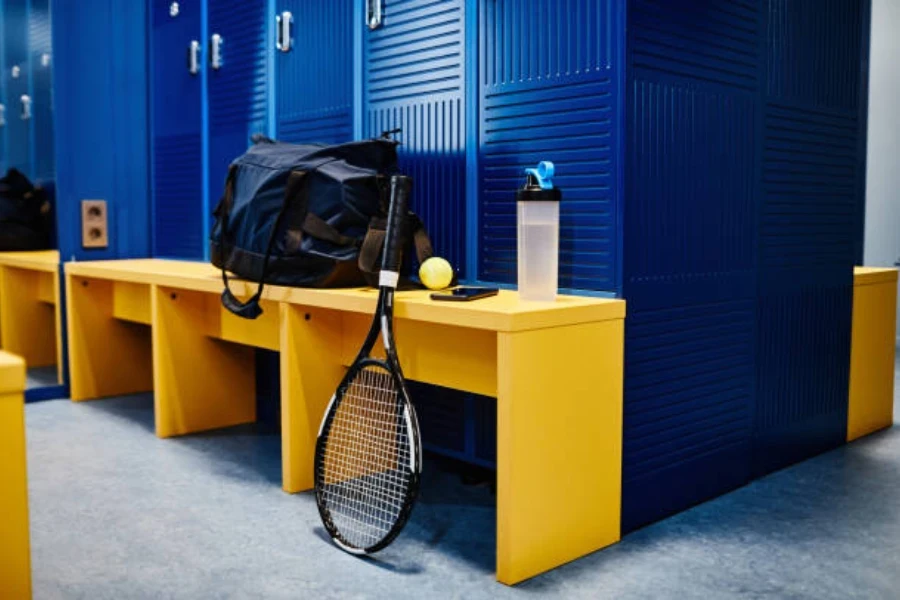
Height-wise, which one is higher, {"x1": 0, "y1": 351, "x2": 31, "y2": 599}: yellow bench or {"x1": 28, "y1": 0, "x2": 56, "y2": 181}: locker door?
{"x1": 28, "y1": 0, "x2": 56, "y2": 181}: locker door

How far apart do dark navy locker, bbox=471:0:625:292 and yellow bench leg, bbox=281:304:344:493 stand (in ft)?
1.71

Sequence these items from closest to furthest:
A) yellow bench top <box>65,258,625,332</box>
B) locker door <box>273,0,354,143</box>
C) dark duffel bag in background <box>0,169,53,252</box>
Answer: yellow bench top <box>65,258,625,332</box>, locker door <box>273,0,354,143</box>, dark duffel bag in background <box>0,169,53,252</box>

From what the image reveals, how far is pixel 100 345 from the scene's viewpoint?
3.89m

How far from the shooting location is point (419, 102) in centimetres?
268

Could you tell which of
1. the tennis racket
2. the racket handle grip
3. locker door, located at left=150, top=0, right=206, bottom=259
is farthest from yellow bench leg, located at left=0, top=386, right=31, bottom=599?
locker door, located at left=150, top=0, right=206, bottom=259

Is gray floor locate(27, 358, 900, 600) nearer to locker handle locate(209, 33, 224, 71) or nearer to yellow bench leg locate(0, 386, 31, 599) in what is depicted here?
yellow bench leg locate(0, 386, 31, 599)

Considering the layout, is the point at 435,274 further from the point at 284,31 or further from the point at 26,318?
the point at 26,318

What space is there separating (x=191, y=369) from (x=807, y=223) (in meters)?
2.23

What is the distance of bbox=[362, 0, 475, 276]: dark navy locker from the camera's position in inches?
100

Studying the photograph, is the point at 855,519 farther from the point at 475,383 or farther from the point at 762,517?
the point at 475,383

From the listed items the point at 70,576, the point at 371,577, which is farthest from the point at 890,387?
the point at 70,576

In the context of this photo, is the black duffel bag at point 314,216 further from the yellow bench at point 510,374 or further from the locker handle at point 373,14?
the locker handle at point 373,14

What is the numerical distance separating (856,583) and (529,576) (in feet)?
2.38

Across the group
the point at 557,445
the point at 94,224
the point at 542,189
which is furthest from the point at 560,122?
the point at 94,224
